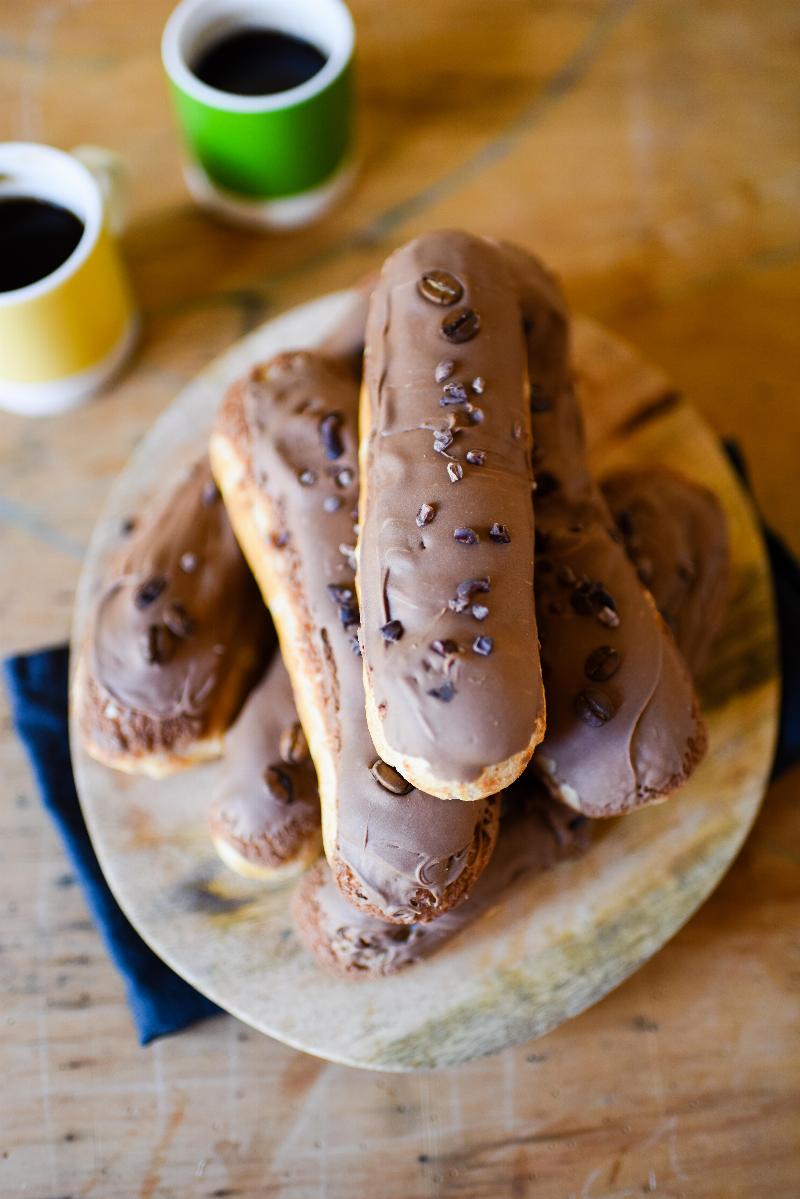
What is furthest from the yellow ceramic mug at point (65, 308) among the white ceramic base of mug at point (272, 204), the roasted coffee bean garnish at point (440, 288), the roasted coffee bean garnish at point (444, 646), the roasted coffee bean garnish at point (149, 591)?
the roasted coffee bean garnish at point (444, 646)

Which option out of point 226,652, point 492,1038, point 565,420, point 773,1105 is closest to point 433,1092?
point 492,1038

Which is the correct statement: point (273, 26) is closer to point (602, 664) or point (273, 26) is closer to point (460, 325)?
point (460, 325)

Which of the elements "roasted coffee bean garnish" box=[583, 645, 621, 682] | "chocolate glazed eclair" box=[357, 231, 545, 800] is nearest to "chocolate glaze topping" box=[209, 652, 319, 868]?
"chocolate glazed eclair" box=[357, 231, 545, 800]

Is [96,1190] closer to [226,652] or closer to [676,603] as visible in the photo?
[226,652]

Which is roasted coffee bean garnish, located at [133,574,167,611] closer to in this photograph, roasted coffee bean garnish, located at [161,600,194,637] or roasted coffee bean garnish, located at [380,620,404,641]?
roasted coffee bean garnish, located at [161,600,194,637]

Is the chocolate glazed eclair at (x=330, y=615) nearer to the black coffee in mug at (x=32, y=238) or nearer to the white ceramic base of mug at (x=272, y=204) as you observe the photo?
the black coffee in mug at (x=32, y=238)

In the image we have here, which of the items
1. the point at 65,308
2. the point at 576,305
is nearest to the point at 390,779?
the point at 65,308
